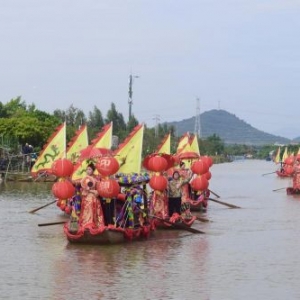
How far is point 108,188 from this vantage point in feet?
48.9

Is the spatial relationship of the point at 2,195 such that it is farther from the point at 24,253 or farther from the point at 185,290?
the point at 185,290

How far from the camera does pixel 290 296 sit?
35.7 ft

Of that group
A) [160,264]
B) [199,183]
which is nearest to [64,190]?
[160,264]

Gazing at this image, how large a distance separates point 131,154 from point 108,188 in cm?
236

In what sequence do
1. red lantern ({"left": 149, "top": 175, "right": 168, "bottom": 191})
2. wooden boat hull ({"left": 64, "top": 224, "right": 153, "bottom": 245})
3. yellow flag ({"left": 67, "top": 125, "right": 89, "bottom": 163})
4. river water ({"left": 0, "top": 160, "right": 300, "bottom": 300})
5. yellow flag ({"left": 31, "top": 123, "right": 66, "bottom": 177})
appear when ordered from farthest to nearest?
yellow flag ({"left": 67, "top": 125, "right": 89, "bottom": 163}), yellow flag ({"left": 31, "top": 123, "right": 66, "bottom": 177}), red lantern ({"left": 149, "top": 175, "right": 168, "bottom": 191}), wooden boat hull ({"left": 64, "top": 224, "right": 153, "bottom": 245}), river water ({"left": 0, "top": 160, "right": 300, "bottom": 300})

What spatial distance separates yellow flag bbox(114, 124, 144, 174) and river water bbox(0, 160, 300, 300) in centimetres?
162

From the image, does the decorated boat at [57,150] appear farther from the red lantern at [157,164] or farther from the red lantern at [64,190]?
the red lantern at [64,190]

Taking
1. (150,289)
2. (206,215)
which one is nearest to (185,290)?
(150,289)

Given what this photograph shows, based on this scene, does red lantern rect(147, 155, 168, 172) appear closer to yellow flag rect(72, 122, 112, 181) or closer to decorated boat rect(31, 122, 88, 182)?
yellow flag rect(72, 122, 112, 181)

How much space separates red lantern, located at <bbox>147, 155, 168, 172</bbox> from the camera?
17516 mm

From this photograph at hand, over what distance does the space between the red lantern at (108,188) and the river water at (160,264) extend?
3.42ft

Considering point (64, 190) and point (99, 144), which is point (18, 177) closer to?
point (99, 144)

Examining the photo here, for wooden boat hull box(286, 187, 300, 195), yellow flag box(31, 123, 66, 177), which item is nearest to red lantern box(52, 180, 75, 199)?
yellow flag box(31, 123, 66, 177)

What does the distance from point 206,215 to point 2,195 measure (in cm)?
955
